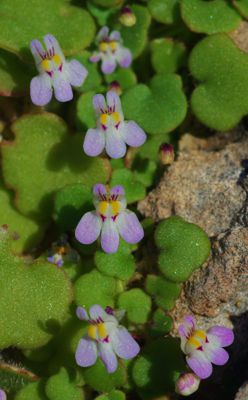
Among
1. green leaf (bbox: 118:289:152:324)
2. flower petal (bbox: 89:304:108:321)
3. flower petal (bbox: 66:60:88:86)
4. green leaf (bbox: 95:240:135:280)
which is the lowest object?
green leaf (bbox: 118:289:152:324)

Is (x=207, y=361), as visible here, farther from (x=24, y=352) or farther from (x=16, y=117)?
(x=16, y=117)

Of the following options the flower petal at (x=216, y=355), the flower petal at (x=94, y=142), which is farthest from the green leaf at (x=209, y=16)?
the flower petal at (x=216, y=355)

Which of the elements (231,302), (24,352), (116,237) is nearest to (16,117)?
(116,237)

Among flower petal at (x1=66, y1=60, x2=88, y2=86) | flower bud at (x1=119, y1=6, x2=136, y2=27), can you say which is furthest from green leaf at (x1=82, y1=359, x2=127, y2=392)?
flower bud at (x1=119, y1=6, x2=136, y2=27)

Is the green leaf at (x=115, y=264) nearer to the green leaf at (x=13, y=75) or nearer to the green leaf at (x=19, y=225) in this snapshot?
the green leaf at (x=19, y=225)

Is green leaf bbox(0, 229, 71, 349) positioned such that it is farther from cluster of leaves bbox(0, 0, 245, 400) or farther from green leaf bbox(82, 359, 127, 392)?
green leaf bbox(82, 359, 127, 392)

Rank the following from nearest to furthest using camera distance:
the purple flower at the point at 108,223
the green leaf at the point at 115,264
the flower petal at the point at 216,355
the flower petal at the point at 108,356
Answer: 1. the flower petal at the point at 108,356
2. the flower petal at the point at 216,355
3. the purple flower at the point at 108,223
4. the green leaf at the point at 115,264
